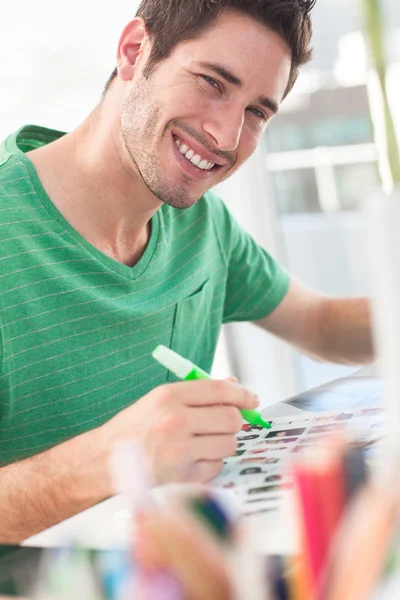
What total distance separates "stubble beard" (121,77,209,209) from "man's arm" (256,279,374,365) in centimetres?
35

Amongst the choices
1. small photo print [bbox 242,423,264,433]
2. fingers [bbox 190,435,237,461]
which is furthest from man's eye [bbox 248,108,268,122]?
fingers [bbox 190,435,237,461]

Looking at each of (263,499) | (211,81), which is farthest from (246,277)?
(263,499)

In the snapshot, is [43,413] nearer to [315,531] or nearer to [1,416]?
[1,416]

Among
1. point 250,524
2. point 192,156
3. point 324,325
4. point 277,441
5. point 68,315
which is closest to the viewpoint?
point 250,524

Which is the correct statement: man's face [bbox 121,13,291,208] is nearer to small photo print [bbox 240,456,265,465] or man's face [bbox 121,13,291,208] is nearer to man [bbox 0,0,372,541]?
man [bbox 0,0,372,541]

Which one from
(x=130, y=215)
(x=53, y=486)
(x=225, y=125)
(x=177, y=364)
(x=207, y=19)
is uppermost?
(x=207, y=19)

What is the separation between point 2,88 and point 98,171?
85 centimetres

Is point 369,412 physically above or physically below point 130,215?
below

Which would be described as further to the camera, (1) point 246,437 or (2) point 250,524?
(1) point 246,437

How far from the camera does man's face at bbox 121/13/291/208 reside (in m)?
1.05

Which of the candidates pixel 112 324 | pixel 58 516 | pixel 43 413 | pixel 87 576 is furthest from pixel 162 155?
pixel 87 576

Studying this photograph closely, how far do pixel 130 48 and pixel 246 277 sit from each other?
1.47 feet

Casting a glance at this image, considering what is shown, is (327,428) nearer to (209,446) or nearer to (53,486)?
(209,446)

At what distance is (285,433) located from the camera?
2.60 feet
